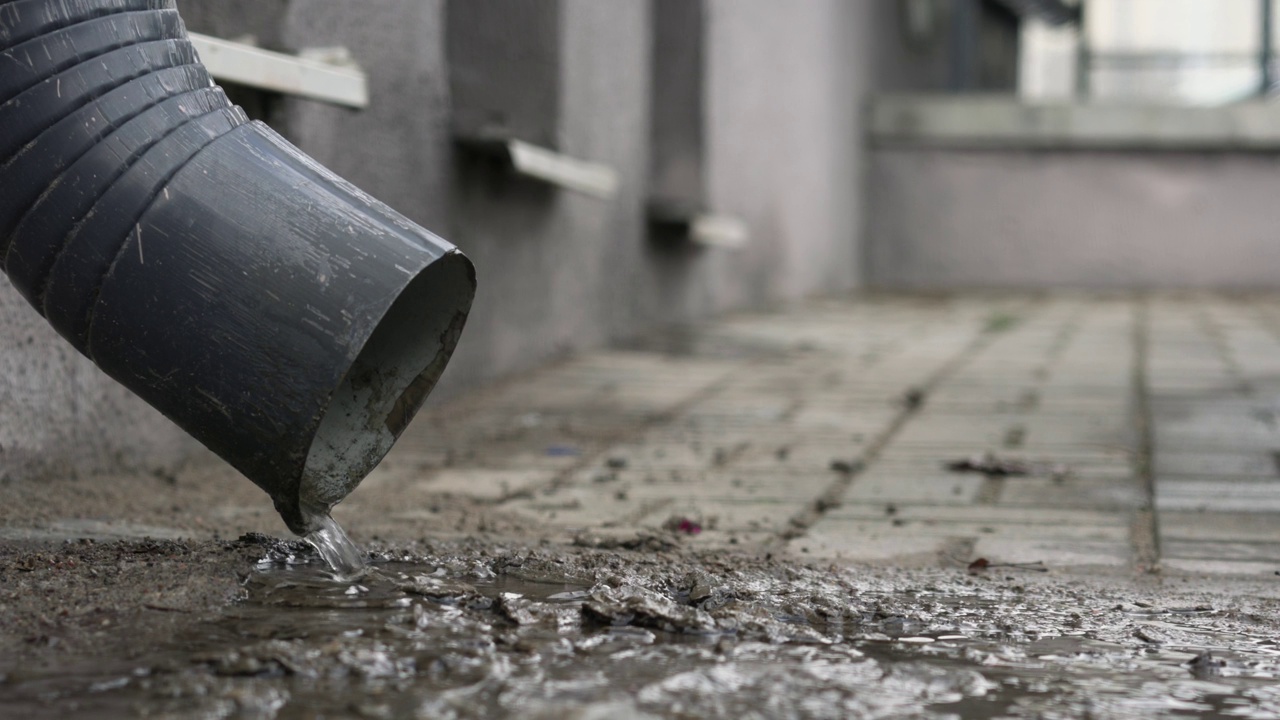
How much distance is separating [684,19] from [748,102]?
1.34 meters

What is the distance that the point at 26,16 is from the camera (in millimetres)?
2264

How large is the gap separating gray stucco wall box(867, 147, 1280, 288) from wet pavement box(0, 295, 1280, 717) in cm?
742

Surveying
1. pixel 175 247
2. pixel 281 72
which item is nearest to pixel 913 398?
pixel 281 72

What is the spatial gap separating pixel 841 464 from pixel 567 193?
279cm

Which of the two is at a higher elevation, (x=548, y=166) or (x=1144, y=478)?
(x=548, y=166)

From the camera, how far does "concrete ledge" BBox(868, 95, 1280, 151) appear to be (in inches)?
489

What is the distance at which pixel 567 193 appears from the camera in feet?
21.4

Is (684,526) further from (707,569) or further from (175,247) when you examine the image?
(175,247)

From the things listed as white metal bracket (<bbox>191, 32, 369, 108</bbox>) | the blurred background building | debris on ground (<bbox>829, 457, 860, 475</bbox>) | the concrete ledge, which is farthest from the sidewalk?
the concrete ledge

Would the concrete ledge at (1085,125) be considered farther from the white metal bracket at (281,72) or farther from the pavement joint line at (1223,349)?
the white metal bracket at (281,72)

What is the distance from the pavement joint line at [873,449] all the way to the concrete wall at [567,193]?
5.36ft

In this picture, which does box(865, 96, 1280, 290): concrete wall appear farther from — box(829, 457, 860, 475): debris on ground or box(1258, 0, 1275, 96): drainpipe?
box(829, 457, 860, 475): debris on ground

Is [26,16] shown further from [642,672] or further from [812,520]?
[812,520]

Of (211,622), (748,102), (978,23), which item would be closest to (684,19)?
(748,102)
